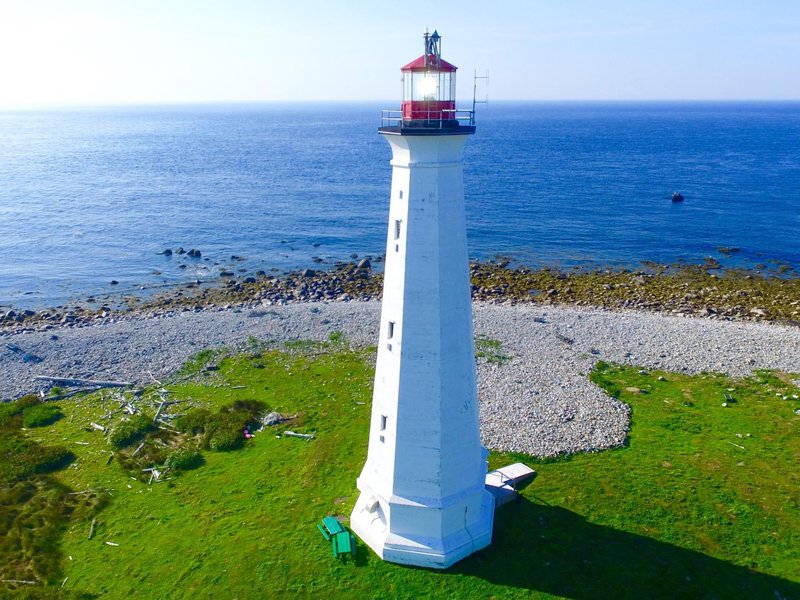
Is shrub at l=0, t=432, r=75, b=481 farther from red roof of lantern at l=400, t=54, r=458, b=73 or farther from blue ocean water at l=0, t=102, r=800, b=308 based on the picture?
blue ocean water at l=0, t=102, r=800, b=308

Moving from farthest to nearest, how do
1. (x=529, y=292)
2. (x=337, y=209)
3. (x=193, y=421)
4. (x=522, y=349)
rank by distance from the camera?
(x=337, y=209), (x=529, y=292), (x=522, y=349), (x=193, y=421)

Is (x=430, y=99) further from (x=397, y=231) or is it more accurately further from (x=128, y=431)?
(x=128, y=431)

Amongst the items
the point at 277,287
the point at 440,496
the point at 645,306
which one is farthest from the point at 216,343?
the point at 645,306

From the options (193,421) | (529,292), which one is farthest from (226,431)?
(529,292)

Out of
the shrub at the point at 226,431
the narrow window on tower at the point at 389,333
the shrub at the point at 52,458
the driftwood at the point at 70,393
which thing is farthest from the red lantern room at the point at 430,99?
the driftwood at the point at 70,393

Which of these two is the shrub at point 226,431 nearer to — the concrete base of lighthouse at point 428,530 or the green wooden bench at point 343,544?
the green wooden bench at point 343,544

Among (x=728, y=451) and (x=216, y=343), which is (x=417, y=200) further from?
(x=216, y=343)
